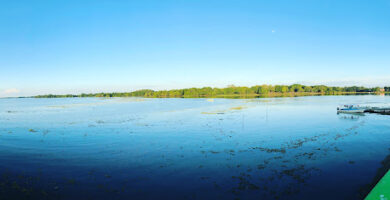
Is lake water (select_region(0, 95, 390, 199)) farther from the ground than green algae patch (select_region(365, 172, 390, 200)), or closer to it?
closer to it

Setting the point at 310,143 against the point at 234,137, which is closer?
the point at 310,143

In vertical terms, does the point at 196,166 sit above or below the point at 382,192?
below

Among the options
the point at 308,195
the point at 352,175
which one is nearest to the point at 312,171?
the point at 352,175

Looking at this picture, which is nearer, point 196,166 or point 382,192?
point 382,192

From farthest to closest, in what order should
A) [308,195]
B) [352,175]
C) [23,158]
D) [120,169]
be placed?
1. [23,158]
2. [120,169]
3. [352,175]
4. [308,195]

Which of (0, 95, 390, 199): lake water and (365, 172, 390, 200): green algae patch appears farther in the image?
(0, 95, 390, 199): lake water

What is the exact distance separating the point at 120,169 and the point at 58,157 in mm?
5906

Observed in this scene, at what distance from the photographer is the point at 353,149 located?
15750mm

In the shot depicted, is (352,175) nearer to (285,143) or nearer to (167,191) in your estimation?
(285,143)

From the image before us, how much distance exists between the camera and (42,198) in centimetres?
934

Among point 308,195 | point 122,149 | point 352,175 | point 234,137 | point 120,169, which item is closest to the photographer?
point 308,195

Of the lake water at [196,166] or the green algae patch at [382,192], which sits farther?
the lake water at [196,166]

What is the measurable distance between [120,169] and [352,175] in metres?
12.4

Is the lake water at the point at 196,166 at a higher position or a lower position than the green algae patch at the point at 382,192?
lower
